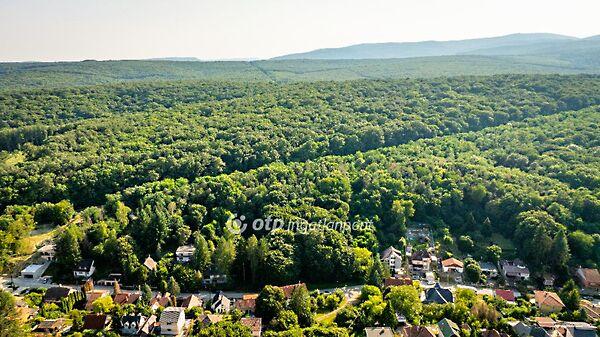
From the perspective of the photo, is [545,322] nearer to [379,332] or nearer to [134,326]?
[379,332]

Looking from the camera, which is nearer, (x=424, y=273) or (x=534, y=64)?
(x=424, y=273)

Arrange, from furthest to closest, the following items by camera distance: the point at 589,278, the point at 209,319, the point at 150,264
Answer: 1. the point at 150,264
2. the point at 589,278
3. the point at 209,319

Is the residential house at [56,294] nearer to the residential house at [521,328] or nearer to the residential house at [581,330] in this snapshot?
the residential house at [521,328]

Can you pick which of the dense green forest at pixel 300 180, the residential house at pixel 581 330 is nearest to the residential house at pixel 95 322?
the dense green forest at pixel 300 180

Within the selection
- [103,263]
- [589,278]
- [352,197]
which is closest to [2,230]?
[103,263]

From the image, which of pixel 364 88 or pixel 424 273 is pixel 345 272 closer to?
pixel 424 273

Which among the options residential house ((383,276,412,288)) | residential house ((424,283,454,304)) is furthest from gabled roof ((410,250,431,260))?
residential house ((424,283,454,304))

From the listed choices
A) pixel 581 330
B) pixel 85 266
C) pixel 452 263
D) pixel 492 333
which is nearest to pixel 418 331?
pixel 492 333
